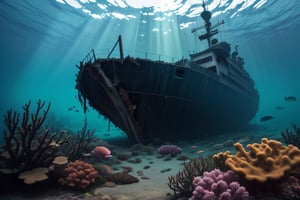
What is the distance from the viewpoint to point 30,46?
3875cm

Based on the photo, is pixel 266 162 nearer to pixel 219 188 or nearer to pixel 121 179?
pixel 219 188

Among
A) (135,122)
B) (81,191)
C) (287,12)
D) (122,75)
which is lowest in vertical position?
(81,191)

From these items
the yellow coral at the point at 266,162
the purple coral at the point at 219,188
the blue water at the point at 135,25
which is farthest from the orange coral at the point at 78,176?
the blue water at the point at 135,25

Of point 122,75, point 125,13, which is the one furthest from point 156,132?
point 125,13

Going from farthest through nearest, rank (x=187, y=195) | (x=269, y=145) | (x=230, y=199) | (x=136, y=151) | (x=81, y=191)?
(x=136, y=151), (x=81, y=191), (x=187, y=195), (x=269, y=145), (x=230, y=199)

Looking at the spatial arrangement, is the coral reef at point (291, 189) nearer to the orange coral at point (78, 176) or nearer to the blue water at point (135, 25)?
the orange coral at point (78, 176)

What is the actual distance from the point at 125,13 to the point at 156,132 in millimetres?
22579

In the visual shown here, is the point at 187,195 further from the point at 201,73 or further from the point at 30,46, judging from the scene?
the point at 30,46

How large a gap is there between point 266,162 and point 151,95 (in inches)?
322

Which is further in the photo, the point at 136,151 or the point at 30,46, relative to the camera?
the point at 30,46

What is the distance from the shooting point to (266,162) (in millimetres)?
3373

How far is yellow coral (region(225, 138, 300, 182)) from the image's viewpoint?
3234 millimetres

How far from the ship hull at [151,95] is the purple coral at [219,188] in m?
7.21

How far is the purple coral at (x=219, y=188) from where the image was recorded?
119 inches
